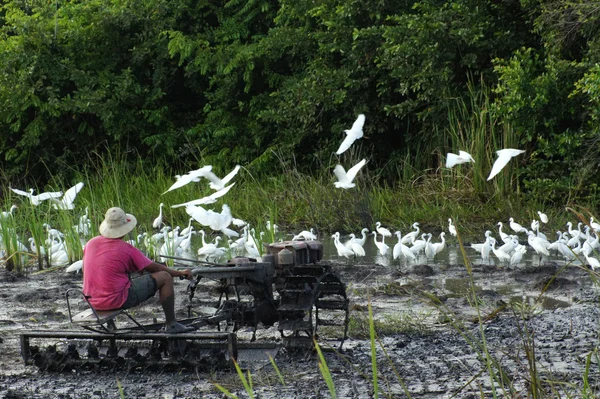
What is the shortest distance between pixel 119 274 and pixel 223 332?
815mm

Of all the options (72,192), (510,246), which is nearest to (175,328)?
(72,192)

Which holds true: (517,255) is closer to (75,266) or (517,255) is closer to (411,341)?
(411,341)

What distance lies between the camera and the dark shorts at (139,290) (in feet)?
22.4

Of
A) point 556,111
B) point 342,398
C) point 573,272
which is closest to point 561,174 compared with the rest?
point 556,111

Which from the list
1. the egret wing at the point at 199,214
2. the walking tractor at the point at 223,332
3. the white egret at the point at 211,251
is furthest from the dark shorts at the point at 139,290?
the white egret at the point at 211,251

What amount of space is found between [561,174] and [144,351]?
11605 millimetres

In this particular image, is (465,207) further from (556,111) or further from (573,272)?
(573,272)

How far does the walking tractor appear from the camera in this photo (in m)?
6.59

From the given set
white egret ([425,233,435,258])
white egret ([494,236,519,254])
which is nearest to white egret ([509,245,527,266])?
white egret ([494,236,519,254])

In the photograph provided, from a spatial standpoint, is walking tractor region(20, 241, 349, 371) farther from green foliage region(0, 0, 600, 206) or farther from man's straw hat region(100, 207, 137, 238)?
green foliage region(0, 0, 600, 206)

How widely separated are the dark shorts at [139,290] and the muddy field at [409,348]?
0.49m

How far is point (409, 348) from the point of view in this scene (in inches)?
287

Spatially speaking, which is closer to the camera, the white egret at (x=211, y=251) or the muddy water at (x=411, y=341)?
the muddy water at (x=411, y=341)

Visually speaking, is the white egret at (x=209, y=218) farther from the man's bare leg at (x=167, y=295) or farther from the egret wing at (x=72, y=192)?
the egret wing at (x=72, y=192)
